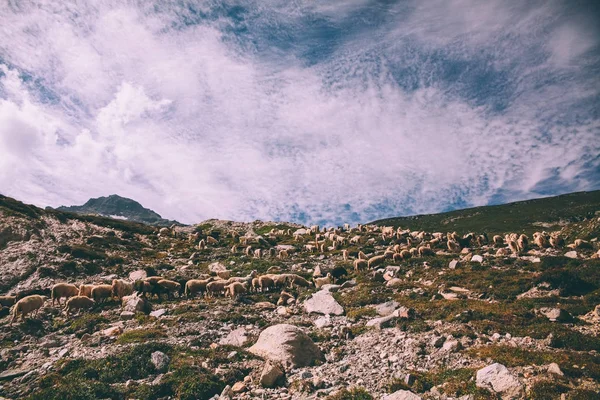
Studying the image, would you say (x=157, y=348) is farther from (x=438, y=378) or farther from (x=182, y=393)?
(x=438, y=378)

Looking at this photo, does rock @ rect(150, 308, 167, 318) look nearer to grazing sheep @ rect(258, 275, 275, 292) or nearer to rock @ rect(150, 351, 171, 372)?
rock @ rect(150, 351, 171, 372)

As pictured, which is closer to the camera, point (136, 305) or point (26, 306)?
point (26, 306)

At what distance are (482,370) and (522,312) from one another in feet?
25.1

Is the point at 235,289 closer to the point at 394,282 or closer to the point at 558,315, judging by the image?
the point at 394,282

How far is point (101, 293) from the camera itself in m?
23.3

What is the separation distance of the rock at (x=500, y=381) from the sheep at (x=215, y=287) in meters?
19.4

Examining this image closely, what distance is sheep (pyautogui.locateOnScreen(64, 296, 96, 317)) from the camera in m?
21.4

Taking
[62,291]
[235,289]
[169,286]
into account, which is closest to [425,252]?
[235,289]

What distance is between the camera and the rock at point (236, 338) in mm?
15878

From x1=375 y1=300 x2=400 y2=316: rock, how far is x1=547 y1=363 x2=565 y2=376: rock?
8550 millimetres

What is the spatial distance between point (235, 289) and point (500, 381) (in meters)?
18.7

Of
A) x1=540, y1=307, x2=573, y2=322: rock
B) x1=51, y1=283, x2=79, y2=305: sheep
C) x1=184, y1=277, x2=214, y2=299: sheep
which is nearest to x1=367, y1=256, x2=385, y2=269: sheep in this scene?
x1=184, y1=277, x2=214, y2=299: sheep

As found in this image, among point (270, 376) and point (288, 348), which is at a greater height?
point (288, 348)

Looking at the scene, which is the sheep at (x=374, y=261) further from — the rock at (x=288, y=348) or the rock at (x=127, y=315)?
the rock at (x=127, y=315)
